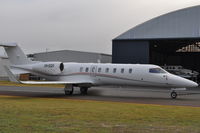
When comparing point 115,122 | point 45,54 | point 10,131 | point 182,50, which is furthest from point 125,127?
point 182,50

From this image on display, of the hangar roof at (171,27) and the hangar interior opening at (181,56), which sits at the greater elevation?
the hangar roof at (171,27)

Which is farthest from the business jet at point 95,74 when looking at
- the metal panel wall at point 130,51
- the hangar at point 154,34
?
the hangar at point 154,34

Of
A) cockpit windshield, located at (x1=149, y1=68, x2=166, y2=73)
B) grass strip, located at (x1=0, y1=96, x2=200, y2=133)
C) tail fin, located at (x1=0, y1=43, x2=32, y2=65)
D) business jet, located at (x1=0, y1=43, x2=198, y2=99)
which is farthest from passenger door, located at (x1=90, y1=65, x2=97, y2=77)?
grass strip, located at (x1=0, y1=96, x2=200, y2=133)

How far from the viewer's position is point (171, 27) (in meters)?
43.2

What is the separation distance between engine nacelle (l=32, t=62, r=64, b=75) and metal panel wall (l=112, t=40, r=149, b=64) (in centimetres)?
1989

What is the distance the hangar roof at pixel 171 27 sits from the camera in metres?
42.2

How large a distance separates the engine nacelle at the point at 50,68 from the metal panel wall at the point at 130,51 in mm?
19893

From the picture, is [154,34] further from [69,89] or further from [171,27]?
[69,89]

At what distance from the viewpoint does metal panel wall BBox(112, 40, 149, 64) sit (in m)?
43.7

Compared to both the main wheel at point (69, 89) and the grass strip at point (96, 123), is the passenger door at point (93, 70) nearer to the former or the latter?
the main wheel at point (69, 89)

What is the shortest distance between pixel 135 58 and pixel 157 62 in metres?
21.5

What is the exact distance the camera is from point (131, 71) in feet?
71.7

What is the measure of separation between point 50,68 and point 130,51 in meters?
20.8

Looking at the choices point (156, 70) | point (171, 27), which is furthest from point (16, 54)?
point (171, 27)
